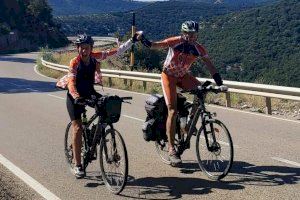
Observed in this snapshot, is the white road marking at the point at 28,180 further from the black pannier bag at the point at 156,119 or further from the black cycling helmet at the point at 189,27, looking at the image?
the black cycling helmet at the point at 189,27

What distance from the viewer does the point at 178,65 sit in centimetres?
718

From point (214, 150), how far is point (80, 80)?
1.95 meters

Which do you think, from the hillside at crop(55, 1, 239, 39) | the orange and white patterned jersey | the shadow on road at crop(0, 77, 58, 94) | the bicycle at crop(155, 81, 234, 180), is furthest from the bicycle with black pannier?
the hillside at crop(55, 1, 239, 39)

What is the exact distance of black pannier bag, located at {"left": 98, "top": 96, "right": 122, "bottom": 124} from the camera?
5.96 meters

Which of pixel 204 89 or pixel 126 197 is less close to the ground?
pixel 204 89

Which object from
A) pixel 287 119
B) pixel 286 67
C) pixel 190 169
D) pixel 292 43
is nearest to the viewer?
pixel 190 169

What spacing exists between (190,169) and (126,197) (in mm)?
1486

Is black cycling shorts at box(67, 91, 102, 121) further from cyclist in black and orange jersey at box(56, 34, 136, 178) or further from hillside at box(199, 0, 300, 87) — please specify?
hillside at box(199, 0, 300, 87)

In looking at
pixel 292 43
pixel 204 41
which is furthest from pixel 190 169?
pixel 204 41

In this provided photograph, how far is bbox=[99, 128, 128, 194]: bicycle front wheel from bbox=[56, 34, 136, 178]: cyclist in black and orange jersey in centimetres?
51

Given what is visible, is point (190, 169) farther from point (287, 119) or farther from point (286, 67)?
point (286, 67)

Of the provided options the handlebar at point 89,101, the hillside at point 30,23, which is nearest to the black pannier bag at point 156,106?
the handlebar at point 89,101

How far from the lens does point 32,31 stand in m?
95.2

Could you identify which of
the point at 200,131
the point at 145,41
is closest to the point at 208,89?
the point at 200,131
